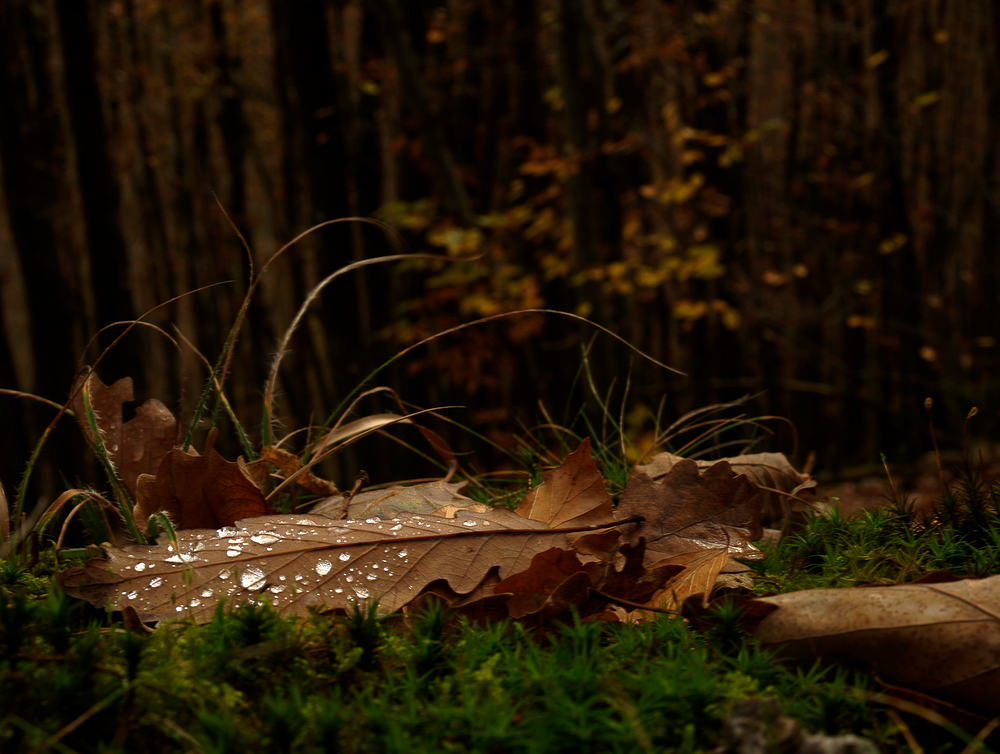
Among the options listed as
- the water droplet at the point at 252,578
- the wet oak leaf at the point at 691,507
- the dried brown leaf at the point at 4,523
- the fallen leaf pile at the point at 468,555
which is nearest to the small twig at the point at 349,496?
the fallen leaf pile at the point at 468,555

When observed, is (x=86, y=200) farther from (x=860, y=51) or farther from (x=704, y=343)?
(x=860, y=51)

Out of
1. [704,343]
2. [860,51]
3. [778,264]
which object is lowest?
[704,343]

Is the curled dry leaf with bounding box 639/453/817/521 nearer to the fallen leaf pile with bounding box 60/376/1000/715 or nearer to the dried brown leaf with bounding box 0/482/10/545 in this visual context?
the fallen leaf pile with bounding box 60/376/1000/715

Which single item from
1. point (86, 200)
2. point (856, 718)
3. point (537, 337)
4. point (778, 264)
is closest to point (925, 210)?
point (778, 264)

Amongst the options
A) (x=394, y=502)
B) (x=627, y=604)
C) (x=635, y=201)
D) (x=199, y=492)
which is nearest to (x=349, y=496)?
(x=394, y=502)

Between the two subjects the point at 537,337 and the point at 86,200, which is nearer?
the point at 537,337

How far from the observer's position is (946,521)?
132 centimetres

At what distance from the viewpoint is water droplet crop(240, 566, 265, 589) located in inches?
43.4

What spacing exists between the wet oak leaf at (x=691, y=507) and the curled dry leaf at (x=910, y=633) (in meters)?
0.36

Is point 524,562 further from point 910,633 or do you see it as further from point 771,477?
point 771,477

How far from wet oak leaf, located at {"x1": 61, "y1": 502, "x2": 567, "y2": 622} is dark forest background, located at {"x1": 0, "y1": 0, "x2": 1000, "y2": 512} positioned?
5914 mm

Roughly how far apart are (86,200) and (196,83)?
2.20 meters

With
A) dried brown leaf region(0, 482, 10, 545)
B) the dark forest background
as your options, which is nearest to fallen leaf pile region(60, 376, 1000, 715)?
dried brown leaf region(0, 482, 10, 545)

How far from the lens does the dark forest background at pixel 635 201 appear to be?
7.58m
